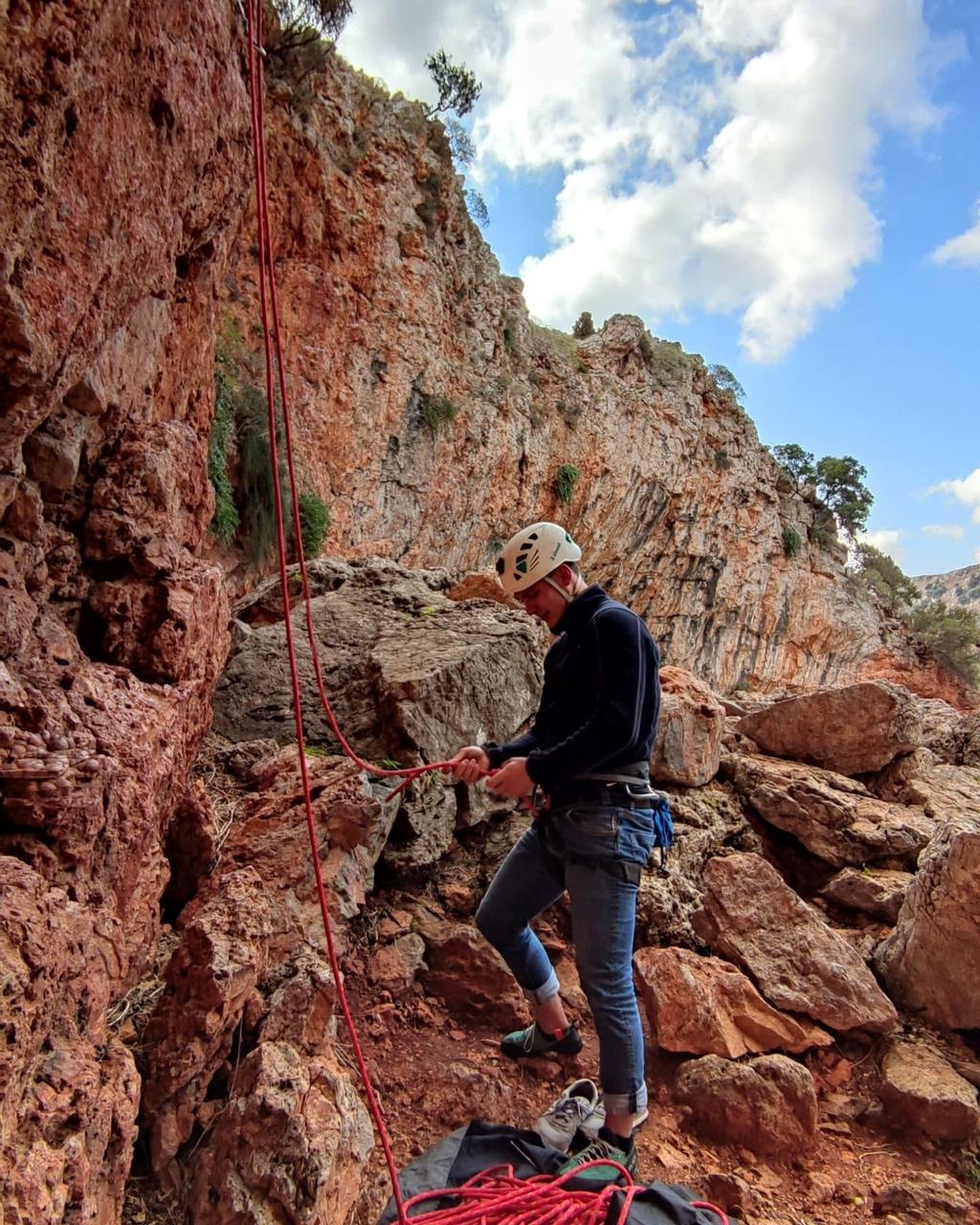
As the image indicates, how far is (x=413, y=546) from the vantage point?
15.7 m

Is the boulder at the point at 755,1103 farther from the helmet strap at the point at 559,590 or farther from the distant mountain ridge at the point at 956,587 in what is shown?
the distant mountain ridge at the point at 956,587

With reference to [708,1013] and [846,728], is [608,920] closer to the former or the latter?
[708,1013]

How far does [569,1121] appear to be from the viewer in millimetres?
2496

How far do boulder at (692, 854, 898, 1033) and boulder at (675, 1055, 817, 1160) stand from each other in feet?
1.79

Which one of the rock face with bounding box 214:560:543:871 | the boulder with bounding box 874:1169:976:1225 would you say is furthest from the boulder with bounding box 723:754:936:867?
the boulder with bounding box 874:1169:976:1225

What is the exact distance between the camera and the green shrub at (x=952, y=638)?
93.8 ft

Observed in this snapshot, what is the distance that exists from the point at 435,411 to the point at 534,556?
13058 mm

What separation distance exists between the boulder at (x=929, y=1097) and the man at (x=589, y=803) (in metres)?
1.54

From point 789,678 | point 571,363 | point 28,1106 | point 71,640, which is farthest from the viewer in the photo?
point 789,678

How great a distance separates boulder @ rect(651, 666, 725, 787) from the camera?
17.1 ft

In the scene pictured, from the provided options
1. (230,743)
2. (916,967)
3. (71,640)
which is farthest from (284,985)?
(916,967)

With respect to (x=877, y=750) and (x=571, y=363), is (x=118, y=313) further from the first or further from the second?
(x=571, y=363)

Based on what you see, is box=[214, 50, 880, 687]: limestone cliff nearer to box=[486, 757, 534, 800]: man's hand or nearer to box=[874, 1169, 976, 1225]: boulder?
box=[486, 757, 534, 800]: man's hand

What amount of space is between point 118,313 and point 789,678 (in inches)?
1171
